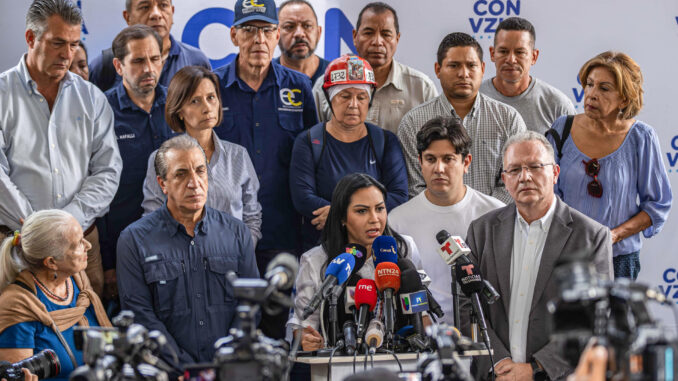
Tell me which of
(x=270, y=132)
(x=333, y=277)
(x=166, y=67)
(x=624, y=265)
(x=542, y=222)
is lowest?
(x=624, y=265)

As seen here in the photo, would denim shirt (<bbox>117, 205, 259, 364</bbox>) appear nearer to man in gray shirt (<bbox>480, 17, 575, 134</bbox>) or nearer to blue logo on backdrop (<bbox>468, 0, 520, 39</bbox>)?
man in gray shirt (<bbox>480, 17, 575, 134</bbox>)

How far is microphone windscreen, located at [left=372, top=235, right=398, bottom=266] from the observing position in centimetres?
354

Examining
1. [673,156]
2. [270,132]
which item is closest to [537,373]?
[270,132]

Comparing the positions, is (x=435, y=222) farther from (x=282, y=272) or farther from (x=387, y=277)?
(x=282, y=272)

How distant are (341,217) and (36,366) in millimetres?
1576

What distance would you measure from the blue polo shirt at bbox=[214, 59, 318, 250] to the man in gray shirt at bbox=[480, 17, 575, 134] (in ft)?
4.32

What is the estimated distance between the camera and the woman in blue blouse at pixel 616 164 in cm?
455

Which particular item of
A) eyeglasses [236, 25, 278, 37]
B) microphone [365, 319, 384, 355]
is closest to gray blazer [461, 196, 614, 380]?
microphone [365, 319, 384, 355]

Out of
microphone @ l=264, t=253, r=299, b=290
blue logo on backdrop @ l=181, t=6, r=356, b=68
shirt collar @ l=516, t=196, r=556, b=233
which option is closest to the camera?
microphone @ l=264, t=253, r=299, b=290

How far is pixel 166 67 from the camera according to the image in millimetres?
5230

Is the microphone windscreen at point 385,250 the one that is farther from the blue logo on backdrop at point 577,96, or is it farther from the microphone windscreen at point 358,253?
the blue logo on backdrop at point 577,96

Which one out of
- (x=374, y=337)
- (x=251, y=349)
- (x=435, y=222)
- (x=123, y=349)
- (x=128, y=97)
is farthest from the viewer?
(x=128, y=97)

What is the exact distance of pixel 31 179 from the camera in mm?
4309

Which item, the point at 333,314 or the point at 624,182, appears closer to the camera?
the point at 333,314
